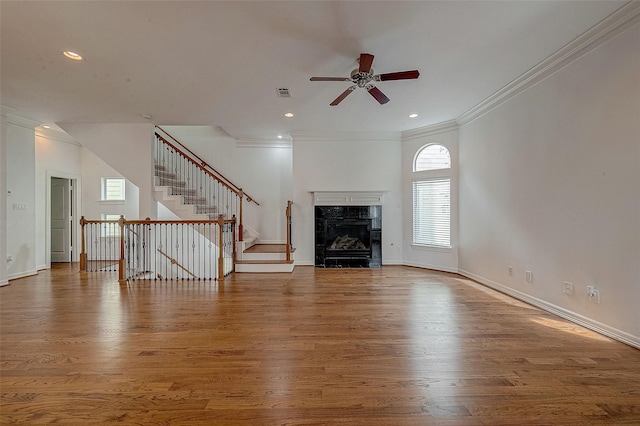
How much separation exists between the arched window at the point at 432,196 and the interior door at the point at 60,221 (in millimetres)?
8950

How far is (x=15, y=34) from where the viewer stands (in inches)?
109

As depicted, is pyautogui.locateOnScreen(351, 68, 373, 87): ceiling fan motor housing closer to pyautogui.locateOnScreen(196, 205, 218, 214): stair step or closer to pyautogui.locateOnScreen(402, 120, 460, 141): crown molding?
pyautogui.locateOnScreen(402, 120, 460, 141): crown molding

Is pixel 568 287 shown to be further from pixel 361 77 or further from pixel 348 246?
pixel 348 246

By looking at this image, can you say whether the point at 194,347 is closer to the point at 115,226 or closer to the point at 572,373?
the point at 572,373

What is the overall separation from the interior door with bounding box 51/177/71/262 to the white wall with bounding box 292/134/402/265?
6199 millimetres

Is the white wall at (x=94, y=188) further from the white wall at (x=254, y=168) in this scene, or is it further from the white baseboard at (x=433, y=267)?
the white baseboard at (x=433, y=267)

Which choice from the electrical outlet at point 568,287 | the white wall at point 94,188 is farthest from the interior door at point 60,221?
the electrical outlet at point 568,287

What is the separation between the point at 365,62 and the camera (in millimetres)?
2979

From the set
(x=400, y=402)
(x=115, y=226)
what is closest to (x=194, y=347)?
(x=400, y=402)

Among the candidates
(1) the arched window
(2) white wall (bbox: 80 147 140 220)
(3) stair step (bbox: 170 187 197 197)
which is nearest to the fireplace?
(1) the arched window

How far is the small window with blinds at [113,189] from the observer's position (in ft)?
25.1

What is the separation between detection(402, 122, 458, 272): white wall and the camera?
18.3 ft

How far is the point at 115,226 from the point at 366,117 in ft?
24.0

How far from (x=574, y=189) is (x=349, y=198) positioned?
3.92 metres
